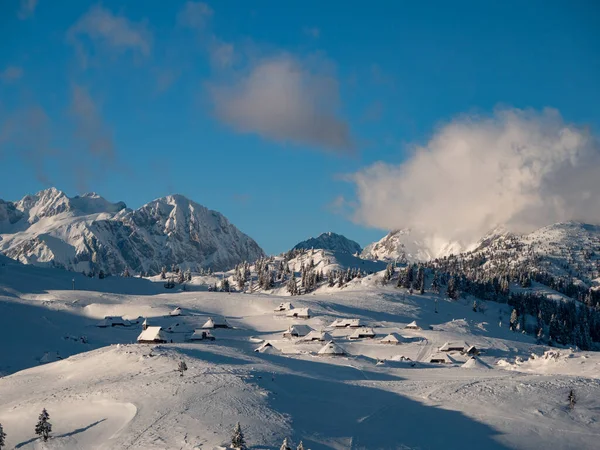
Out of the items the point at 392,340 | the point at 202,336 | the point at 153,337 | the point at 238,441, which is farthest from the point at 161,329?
the point at 238,441

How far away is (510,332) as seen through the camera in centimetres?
14500

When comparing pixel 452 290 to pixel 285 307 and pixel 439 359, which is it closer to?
pixel 285 307

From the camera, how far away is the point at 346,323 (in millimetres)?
120750

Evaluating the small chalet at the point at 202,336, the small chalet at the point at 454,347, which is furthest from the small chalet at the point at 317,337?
the small chalet at the point at 454,347

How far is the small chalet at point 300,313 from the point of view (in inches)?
5138

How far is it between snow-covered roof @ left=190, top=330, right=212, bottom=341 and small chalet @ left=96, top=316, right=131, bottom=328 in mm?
20057

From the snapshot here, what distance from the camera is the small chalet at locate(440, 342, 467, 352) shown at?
10229 cm

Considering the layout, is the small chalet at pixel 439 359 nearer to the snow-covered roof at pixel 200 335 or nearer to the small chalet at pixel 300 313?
the snow-covered roof at pixel 200 335

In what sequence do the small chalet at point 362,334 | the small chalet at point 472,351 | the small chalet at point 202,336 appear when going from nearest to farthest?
the small chalet at point 472,351 → the small chalet at point 202,336 → the small chalet at point 362,334

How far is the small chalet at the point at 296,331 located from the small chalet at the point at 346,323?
903cm

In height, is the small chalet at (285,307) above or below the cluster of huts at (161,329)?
above

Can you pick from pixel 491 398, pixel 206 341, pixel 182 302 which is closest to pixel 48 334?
pixel 206 341

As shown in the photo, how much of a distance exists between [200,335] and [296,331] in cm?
1716

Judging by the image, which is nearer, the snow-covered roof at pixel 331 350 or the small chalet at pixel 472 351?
the snow-covered roof at pixel 331 350
